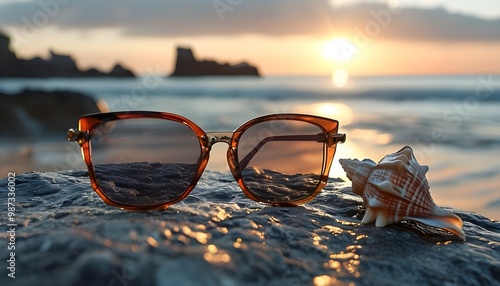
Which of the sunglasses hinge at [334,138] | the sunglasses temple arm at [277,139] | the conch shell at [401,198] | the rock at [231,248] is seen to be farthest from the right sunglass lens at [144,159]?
the conch shell at [401,198]

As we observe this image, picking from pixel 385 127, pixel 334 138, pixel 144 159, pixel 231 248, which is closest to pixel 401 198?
pixel 334 138

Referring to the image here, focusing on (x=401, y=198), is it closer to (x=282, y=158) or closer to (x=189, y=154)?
(x=282, y=158)

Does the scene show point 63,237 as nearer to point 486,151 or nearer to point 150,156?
point 150,156

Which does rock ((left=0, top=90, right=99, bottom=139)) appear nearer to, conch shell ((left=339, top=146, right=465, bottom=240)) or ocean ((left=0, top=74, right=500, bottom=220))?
ocean ((left=0, top=74, right=500, bottom=220))

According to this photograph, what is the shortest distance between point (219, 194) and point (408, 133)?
9519mm

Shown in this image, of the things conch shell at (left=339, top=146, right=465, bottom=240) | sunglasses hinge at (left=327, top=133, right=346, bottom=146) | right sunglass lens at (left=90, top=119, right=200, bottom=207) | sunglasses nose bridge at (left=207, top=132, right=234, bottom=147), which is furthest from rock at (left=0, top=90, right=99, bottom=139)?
conch shell at (left=339, top=146, right=465, bottom=240)

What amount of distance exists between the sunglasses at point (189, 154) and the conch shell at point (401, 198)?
15.7 inches

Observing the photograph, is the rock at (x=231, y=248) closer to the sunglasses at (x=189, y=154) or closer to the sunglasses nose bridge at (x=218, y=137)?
the sunglasses at (x=189, y=154)

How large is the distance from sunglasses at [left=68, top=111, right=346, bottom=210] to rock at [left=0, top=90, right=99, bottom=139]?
9078 mm

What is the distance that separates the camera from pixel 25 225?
1.55 m

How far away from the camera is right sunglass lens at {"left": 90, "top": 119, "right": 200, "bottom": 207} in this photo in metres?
1.93

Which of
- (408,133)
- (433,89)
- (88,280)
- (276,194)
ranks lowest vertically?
(88,280)

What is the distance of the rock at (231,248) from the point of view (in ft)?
4.00

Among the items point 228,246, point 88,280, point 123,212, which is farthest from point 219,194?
point 88,280
